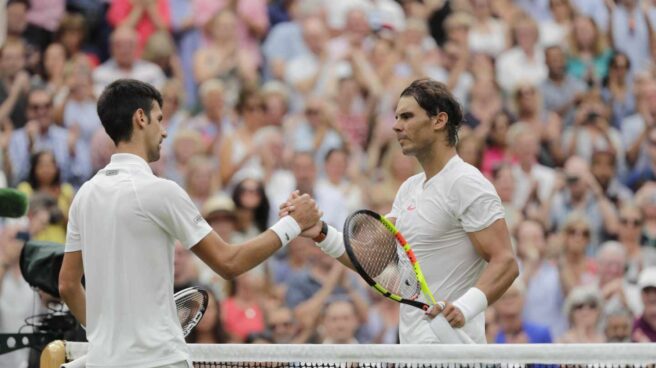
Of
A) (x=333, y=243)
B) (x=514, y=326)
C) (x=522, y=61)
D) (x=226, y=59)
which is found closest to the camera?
(x=333, y=243)

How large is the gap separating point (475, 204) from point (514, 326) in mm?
4584

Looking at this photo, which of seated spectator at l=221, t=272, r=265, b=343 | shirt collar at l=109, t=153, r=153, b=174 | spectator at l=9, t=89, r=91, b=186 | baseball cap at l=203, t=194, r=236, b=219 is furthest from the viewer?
spectator at l=9, t=89, r=91, b=186

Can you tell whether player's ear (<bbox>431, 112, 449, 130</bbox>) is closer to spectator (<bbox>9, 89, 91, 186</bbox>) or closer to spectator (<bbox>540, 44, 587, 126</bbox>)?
spectator (<bbox>9, 89, 91, 186</bbox>)

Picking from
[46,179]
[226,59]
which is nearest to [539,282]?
[226,59]

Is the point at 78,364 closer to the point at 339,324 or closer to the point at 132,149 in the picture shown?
the point at 132,149

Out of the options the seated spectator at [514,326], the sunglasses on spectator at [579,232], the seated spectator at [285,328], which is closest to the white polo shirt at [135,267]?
the seated spectator at [285,328]

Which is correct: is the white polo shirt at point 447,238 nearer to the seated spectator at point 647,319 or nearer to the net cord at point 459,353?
the net cord at point 459,353

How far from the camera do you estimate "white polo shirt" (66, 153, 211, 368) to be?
17.0 feet

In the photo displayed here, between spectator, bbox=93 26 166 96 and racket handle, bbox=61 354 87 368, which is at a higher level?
spectator, bbox=93 26 166 96

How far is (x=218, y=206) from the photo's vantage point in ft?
36.2

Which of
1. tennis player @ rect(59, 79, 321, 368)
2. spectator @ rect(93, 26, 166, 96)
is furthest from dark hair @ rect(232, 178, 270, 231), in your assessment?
tennis player @ rect(59, 79, 321, 368)

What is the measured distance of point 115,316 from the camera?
5.21 m

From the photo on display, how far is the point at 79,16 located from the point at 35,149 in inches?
70.9

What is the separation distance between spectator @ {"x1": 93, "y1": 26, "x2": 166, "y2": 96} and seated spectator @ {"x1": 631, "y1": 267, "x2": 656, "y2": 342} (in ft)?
16.0
